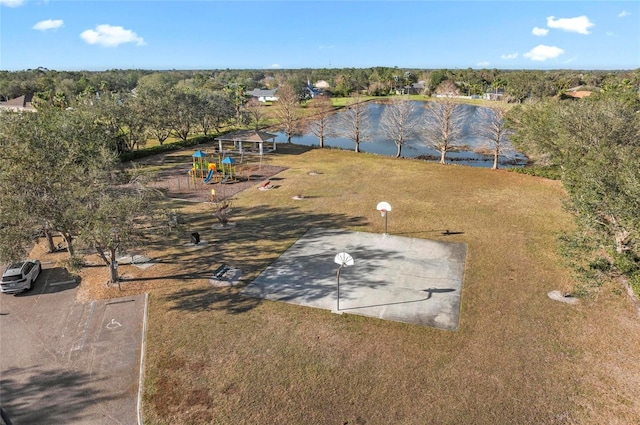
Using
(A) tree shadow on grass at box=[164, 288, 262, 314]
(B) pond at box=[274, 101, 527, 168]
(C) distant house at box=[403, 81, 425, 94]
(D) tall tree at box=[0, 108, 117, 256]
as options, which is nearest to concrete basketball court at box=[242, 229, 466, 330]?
(A) tree shadow on grass at box=[164, 288, 262, 314]

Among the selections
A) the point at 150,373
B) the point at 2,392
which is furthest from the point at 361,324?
the point at 2,392

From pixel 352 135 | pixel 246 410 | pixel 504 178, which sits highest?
pixel 352 135

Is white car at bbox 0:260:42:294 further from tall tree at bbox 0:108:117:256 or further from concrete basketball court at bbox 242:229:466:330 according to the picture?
concrete basketball court at bbox 242:229:466:330

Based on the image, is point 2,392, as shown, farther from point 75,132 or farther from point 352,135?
point 352,135

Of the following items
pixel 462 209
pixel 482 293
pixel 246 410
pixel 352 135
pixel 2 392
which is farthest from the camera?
pixel 352 135

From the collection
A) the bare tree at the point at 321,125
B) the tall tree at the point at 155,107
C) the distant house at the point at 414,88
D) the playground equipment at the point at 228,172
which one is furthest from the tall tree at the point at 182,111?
the distant house at the point at 414,88

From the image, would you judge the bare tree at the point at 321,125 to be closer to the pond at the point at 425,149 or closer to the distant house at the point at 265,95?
the pond at the point at 425,149
